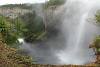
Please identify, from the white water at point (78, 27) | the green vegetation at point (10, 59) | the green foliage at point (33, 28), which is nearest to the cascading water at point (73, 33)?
the white water at point (78, 27)

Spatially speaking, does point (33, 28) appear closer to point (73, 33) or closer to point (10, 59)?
point (73, 33)

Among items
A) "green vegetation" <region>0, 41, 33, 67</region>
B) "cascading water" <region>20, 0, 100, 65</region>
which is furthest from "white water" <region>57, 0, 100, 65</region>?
"green vegetation" <region>0, 41, 33, 67</region>

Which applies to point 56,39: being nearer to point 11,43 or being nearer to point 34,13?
point 34,13

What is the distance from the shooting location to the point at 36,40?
77.3ft

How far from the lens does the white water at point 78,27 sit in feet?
50.0

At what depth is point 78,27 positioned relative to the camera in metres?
19.2

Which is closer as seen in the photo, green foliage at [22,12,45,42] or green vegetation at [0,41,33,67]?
green vegetation at [0,41,33,67]

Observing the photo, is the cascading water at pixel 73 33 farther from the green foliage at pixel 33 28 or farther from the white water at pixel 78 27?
the green foliage at pixel 33 28

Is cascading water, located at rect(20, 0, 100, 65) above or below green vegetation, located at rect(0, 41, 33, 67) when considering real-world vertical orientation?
above

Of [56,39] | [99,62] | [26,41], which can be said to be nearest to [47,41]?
[56,39]

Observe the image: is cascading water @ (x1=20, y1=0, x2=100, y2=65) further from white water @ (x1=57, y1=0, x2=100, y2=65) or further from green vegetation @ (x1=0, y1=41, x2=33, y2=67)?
green vegetation @ (x1=0, y1=41, x2=33, y2=67)

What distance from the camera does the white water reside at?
1524 centimetres

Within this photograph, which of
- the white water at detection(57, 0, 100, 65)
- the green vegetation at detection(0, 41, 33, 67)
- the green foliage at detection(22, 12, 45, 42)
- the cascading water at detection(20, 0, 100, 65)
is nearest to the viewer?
the green vegetation at detection(0, 41, 33, 67)

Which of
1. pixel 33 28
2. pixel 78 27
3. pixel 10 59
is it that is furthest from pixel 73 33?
pixel 10 59
